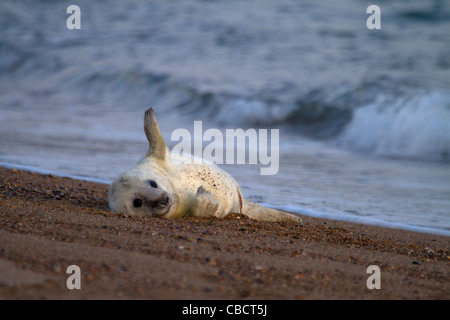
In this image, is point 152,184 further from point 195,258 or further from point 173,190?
point 195,258

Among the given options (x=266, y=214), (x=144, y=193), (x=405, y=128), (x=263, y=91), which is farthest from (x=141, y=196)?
(x=263, y=91)

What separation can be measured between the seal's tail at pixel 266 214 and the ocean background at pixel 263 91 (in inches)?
38.1

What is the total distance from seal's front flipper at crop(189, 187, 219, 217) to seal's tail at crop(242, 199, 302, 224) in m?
0.59

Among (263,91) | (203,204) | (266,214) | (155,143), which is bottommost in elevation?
(266,214)

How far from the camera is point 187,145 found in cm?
1026

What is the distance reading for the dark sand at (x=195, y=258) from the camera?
2.90m

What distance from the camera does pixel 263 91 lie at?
51.8 ft

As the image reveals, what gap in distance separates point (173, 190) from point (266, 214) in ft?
3.25

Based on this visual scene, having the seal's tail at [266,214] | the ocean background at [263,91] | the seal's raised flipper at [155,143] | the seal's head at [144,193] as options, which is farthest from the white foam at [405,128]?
the seal's head at [144,193]

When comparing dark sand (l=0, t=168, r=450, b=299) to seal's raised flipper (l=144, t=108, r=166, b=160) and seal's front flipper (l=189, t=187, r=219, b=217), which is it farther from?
seal's raised flipper (l=144, t=108, r=166, b=160)

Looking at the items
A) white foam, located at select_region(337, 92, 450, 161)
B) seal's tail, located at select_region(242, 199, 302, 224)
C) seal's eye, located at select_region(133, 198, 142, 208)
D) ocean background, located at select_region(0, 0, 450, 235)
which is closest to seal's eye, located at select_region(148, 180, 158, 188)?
seal's eye, located at select_region(133, 198, 142, 208)

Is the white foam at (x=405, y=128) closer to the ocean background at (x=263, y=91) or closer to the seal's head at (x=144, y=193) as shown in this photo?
the ocean background at (x=263, y=91)

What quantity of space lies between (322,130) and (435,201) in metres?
6.41

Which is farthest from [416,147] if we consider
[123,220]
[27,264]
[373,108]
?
[27,264]
